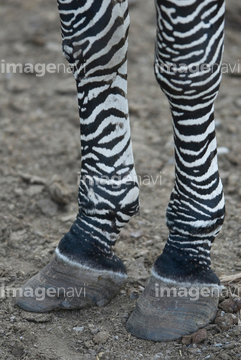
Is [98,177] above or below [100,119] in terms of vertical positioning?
below

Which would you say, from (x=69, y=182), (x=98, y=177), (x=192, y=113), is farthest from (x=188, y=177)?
(x=69, y=182)

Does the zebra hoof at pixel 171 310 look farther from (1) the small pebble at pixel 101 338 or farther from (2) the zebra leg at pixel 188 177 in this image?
(1) the small pebble at pixel 101 338

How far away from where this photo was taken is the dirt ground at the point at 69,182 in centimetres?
221

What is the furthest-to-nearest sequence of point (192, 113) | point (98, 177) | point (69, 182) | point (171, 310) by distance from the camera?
point (69, 182) < point (98, 177) < point (171, 310) < point (192, 113)

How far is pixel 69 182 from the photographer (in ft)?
11.8

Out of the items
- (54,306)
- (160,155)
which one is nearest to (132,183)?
(54,306)

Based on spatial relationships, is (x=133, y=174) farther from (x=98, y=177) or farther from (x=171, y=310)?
(x=171, y=310)

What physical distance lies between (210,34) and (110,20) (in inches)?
16.1

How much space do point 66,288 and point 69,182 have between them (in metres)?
1.32

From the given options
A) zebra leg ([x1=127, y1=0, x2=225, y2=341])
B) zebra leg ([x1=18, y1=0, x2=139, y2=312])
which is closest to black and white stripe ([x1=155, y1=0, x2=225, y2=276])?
zebra leg ([x1=127, y1=0, x2=225, y2=341])

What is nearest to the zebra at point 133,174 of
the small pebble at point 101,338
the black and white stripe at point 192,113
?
the black and white stripe at point 192,113

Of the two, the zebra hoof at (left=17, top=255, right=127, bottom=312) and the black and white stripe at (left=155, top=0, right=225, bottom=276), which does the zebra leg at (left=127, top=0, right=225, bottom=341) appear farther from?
the zebra hoof at (left=17, top=255, right=127, bottom=312)

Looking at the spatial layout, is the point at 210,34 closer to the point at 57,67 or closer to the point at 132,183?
the point at 132,183

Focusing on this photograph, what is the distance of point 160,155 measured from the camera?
384cm
